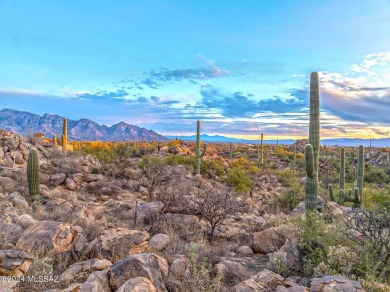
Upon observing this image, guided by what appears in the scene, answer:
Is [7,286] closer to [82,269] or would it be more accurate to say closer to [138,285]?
[82,269]

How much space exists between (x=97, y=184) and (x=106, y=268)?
9.54 metres

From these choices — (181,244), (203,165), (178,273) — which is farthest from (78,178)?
(178,273)

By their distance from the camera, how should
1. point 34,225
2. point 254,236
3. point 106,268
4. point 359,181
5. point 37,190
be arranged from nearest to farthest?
point 106,268, point 34,225, point 254,236, point 37,190, point 359,181

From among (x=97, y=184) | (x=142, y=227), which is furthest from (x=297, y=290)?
(x=97, y=184)

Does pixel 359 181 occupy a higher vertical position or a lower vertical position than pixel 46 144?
lower

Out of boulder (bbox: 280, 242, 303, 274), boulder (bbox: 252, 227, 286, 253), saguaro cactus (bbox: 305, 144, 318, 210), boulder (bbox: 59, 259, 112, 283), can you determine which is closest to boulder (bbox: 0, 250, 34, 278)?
boulder (bbox: 59, 259, 112, 283)

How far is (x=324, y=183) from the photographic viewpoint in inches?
858

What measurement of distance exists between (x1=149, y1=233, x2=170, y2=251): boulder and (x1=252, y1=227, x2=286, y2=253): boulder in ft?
6.55

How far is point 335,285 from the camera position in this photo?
415 centimetres

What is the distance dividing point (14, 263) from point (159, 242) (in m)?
2.72

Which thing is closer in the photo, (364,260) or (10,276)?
(10,276)

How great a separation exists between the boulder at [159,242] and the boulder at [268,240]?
78.6 inches

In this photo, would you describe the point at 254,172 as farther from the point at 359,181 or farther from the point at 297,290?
the point at 297,290

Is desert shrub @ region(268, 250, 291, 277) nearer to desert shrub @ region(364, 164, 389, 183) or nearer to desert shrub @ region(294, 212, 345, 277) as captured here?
desert shrub @ region(294, 212, 345, 277)
